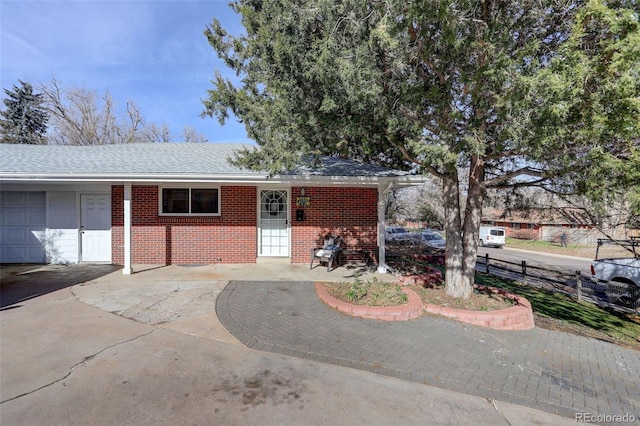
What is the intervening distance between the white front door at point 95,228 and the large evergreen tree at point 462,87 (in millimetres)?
5074

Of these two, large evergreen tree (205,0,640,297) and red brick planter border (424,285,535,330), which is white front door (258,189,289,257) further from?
red brick planter border (424,285,535,330)

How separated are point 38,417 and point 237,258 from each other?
6319 millimetres

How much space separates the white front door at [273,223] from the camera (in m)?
9.04

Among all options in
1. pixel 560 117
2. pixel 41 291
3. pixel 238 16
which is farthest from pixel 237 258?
pixel 238 16

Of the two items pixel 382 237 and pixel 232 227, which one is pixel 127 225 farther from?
pixel 382 237

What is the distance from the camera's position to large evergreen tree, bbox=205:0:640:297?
3529mm

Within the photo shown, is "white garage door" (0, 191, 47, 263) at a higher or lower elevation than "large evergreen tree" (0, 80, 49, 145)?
lower

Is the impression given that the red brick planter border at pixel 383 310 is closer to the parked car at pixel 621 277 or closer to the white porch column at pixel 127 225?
the white porch column at pixel 127 225

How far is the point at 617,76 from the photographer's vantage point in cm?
358

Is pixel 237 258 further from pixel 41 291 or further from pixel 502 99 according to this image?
pixel 502 99

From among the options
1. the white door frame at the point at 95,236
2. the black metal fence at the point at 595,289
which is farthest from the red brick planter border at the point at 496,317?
the white door frame at the point at 95,236

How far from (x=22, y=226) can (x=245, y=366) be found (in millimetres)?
9278

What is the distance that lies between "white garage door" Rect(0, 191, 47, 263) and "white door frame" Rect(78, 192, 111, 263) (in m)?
1.05

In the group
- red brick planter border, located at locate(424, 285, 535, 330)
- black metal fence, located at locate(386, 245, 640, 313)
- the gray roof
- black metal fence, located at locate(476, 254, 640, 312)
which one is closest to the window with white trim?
the gray roof
